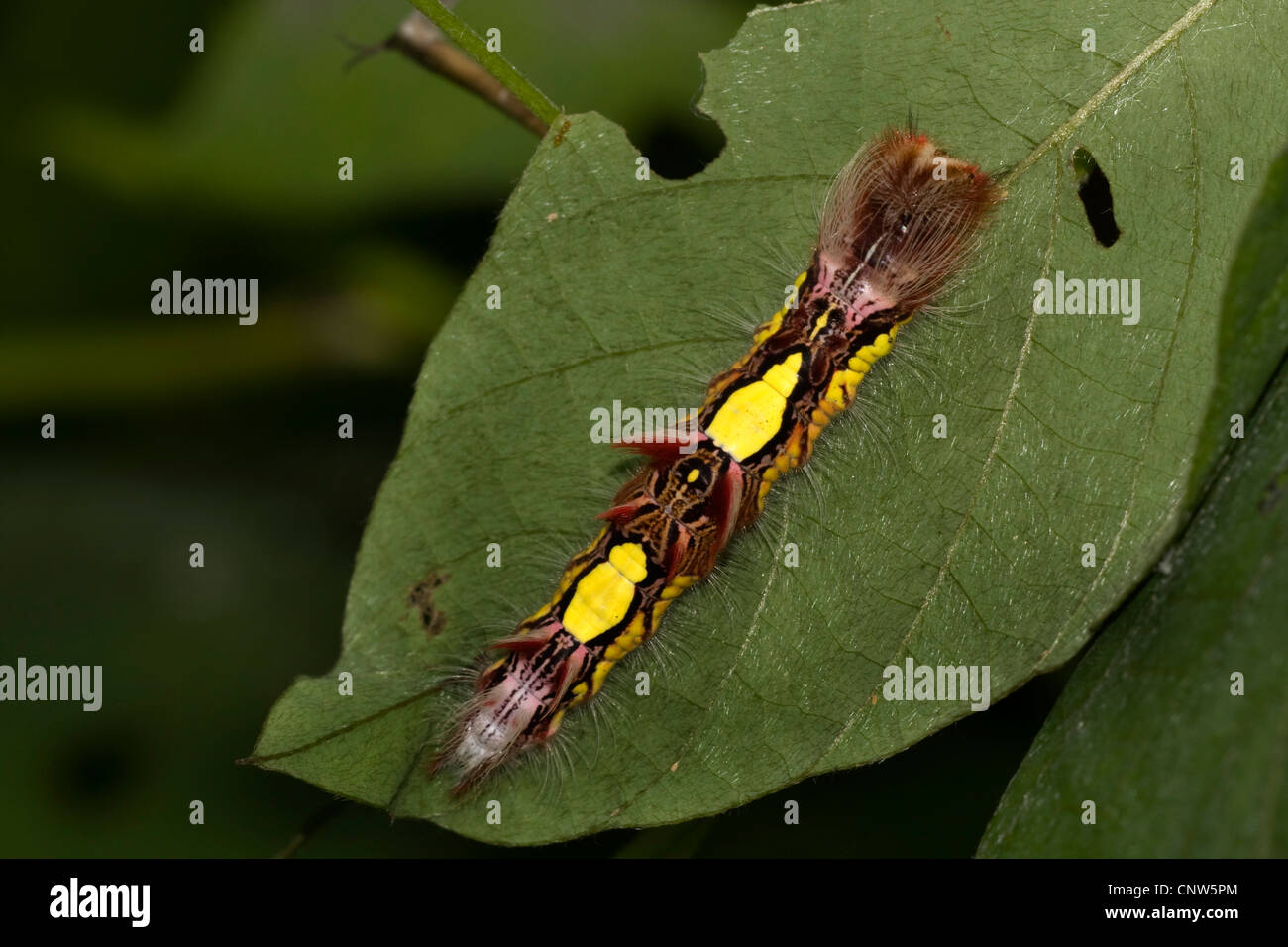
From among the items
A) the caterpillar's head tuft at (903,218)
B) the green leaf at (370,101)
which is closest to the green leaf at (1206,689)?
the caterpillar's head tuft at (903,218)

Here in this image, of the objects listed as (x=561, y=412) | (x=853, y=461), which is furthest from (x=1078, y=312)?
(x=561, y=412)

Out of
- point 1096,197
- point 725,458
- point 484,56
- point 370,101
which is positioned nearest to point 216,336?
point 370,101

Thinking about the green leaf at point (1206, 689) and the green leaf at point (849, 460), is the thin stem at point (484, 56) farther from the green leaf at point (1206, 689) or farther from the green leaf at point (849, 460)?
the green leaf at point (1206, 689)

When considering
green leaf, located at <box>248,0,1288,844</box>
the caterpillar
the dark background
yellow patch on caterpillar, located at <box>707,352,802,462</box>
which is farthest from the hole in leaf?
the dark background

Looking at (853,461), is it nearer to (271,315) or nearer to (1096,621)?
(1096,621)

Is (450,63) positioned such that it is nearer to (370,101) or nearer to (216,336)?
(370,101)

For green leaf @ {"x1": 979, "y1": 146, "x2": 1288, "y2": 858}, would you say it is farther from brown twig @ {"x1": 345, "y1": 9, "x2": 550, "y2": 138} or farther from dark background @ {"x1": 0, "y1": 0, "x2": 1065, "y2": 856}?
brown twig @ {"x1": 345, "y1": 9, "x2": 550, "y2": 138}
